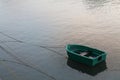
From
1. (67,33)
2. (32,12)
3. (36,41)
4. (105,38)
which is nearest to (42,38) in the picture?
(36,41)

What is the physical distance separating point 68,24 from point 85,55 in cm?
1725

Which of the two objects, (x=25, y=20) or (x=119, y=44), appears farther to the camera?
(x=25, y=20)

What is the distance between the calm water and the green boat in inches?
59.8

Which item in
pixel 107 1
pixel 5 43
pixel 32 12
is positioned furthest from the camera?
pixel 107 1

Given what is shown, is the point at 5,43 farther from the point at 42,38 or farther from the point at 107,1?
the point at 107,1

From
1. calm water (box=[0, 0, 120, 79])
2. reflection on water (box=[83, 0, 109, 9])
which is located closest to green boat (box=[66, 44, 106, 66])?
calm water (box=[0, 0, 120, 79])

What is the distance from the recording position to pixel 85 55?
30.4 metres

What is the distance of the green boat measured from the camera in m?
28.5

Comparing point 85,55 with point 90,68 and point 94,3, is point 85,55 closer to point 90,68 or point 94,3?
point 90,68

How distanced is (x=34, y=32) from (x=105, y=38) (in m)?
13.1

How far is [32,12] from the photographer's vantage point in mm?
59156

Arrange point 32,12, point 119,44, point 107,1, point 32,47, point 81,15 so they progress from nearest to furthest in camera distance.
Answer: point 119,44 < point 32,47 < point 81,15 < point 32,12 < point 107,1

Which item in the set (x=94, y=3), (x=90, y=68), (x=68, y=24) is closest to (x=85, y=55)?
(x=90, y=68)

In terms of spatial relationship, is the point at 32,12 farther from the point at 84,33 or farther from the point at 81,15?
the point at 84,33
